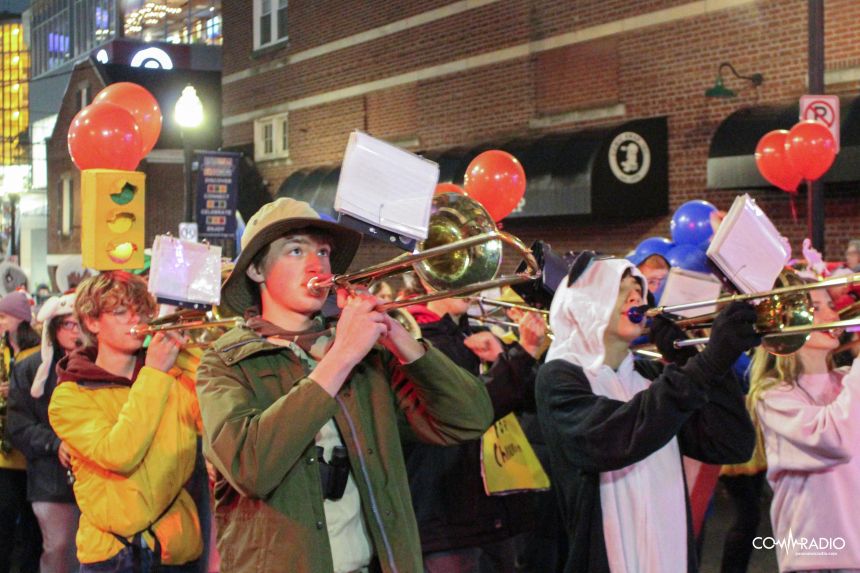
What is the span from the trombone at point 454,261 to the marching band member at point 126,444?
1448 mm

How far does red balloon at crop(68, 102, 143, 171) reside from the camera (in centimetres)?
676

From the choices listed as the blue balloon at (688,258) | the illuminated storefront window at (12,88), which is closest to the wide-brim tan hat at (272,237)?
the blue balloon at (688,258)

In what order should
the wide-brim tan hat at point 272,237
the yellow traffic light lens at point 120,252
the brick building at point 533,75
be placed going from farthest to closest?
the brick building at point 533,75, the yellow traffic light lens at point 120,252, the wide-brim tan hat at point 272,237

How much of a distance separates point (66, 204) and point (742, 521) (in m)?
40.6

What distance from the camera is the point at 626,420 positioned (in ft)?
12.4

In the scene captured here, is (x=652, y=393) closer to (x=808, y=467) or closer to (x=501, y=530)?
(x=808, y=467)

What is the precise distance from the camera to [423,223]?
3229 millimetres

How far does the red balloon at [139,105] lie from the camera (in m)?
7.79

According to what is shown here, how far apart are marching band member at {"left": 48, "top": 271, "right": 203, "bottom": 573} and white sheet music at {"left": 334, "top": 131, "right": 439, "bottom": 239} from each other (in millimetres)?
1894

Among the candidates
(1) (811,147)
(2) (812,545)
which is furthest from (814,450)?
(1) (811,147)

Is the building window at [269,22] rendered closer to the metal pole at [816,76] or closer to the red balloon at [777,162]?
the red balloon at [777,162]

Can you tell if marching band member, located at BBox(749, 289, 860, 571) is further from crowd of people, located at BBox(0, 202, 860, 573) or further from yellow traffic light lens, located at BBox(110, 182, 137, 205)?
yellow traffic light lens, located at BBox(110, 182, 137, 205)

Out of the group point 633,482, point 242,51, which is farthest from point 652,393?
point 242,51

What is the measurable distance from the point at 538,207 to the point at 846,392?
12076mm
